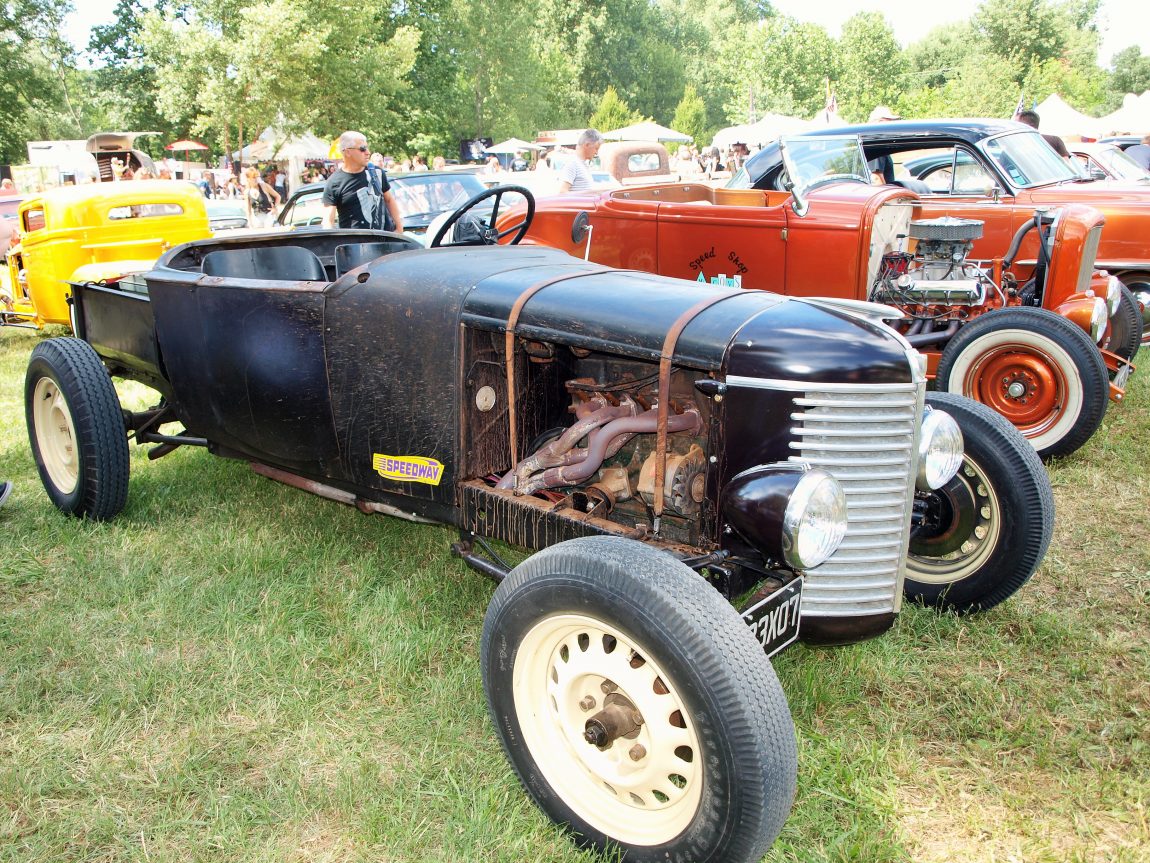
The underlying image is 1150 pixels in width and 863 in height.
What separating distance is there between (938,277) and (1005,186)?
1669 millimetres

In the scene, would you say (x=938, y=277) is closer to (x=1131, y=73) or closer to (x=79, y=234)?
(x=79, y=234)

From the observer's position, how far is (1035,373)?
482 cm

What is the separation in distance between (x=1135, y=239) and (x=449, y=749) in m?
6.86

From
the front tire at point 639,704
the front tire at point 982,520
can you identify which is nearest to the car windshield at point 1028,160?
the front tire at point 982,520

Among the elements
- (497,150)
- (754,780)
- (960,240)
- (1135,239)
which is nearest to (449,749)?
(754,780)

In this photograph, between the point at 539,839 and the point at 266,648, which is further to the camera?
the point at 266,648

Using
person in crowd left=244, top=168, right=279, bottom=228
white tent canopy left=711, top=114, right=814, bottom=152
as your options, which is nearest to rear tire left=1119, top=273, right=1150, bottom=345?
person in crowd left=244, top=168, right=279, bottom=228

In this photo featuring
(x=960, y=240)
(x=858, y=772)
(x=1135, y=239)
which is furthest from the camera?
(x=1135, y=239)

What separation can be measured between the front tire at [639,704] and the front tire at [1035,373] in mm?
3562

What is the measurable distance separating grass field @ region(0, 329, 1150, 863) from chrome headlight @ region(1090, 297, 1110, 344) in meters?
1.52

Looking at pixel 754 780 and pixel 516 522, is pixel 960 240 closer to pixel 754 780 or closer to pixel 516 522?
pixel 516 522

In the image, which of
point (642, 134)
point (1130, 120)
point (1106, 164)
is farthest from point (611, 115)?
point (1106, 164)

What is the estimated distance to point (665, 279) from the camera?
283cm

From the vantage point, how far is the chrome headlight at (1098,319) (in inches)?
199
